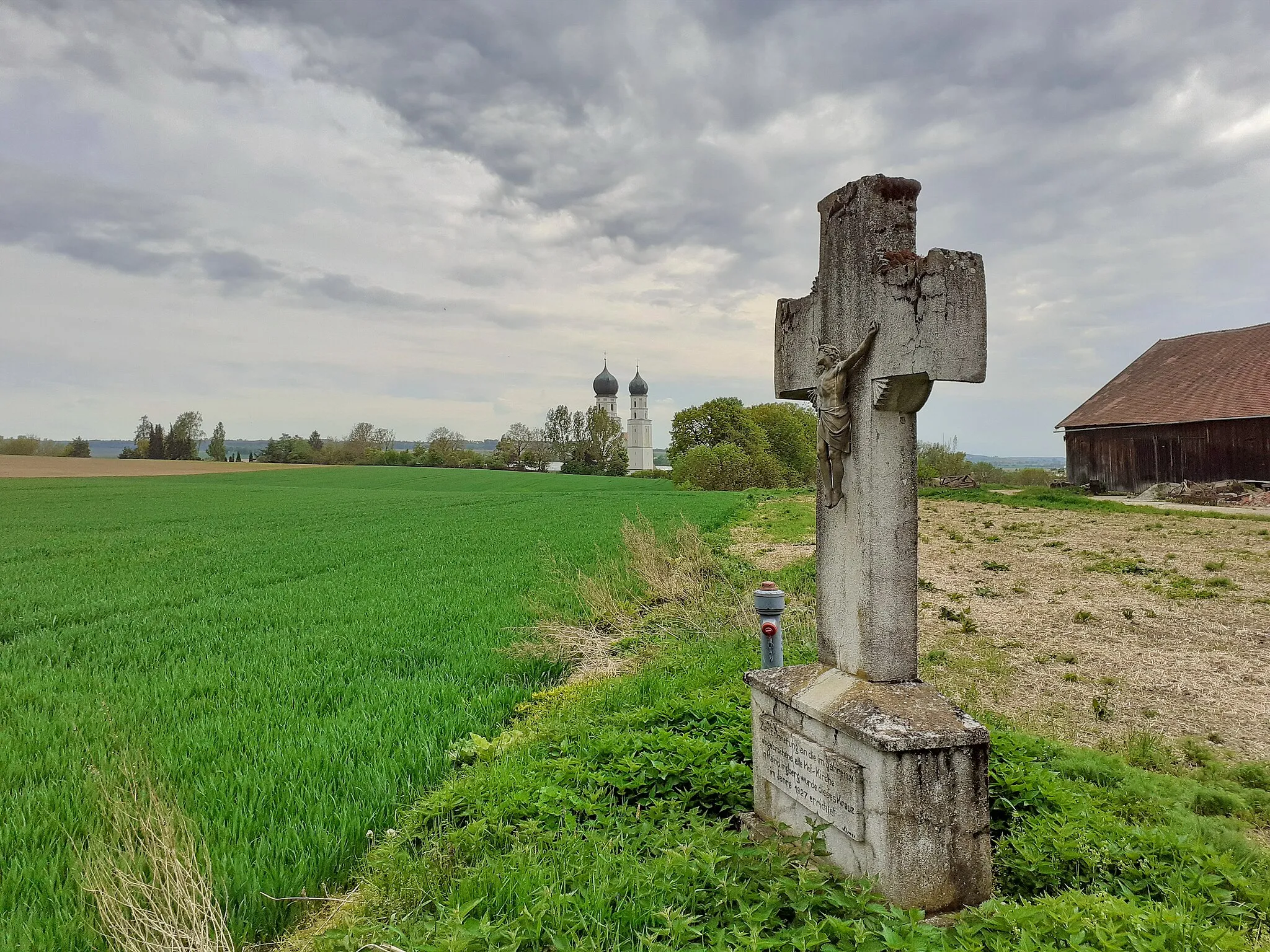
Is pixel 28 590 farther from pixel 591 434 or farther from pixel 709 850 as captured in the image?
pixel 591 434

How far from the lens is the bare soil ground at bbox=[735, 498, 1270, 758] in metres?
5.09

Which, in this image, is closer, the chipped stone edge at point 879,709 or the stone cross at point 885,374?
the chipped stone edge at point 879,709

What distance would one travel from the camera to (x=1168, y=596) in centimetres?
891

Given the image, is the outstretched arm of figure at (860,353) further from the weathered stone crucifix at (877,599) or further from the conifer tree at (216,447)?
the conifer tree at (216,447)

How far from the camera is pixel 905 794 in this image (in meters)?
2.60

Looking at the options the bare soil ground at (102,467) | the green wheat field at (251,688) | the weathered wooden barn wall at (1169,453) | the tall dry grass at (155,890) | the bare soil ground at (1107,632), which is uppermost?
the bare soil ground at (102,467)

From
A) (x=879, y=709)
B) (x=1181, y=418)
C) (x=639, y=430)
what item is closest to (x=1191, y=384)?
(x=1181, y=418)

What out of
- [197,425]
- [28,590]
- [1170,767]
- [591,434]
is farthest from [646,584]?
[197,425]

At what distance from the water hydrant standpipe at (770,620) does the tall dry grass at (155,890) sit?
10.9ft

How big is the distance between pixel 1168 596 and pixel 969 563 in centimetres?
355

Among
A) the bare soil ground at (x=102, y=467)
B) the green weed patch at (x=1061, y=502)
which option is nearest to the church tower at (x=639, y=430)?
the bare soil ground at (x=102, y=467)

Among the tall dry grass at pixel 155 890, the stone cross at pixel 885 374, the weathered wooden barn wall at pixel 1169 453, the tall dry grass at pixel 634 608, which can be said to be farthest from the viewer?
the weathered wooden barn wall at pixel 1169 453

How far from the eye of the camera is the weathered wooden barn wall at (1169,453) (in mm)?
23469

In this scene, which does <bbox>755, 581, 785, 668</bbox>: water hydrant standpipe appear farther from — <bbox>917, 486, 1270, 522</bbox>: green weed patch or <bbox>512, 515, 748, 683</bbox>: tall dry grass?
<bbox>917, 486, 1270, 522</bbox>: green weed patch
